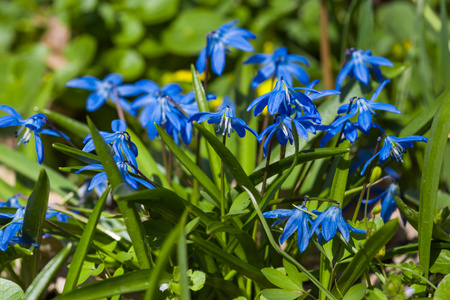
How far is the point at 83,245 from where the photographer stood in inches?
49.6

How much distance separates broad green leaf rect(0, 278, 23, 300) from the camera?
1376 millimetres

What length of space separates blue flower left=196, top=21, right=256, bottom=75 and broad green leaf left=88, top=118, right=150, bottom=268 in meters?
0.60

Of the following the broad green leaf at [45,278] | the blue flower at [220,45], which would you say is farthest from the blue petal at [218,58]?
the broad green leaf at [45,278]

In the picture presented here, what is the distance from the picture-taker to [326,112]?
1.88 m

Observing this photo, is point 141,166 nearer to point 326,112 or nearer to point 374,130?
point 326,112

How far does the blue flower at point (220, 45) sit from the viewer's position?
5.66 feet

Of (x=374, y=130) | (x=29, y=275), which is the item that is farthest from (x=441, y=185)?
(x=29, y=275)

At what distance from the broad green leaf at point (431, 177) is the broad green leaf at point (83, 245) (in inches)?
35.9

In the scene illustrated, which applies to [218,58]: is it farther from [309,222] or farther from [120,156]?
[309,222]

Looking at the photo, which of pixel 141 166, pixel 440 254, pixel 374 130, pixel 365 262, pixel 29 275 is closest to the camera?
pixel 365 262

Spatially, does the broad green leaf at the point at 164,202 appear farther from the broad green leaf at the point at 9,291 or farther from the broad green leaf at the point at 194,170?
the broad green leaf at the point at 9,291

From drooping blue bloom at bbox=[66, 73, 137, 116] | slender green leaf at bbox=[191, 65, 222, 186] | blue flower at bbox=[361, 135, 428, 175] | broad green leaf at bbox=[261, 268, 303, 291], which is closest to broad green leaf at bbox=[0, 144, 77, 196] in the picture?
drooping blue bloom at bbox=[66, 73, 137, 116]

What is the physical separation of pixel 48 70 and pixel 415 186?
2702 mm

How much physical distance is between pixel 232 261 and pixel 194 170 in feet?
1.05
